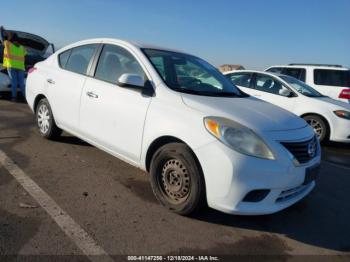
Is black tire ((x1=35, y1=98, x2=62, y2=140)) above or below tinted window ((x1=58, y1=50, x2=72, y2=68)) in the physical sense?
below

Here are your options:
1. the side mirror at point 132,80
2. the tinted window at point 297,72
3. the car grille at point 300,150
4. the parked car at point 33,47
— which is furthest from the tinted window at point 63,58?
the tinted window at point 297,72

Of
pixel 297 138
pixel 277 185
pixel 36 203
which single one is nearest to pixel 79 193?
pixel 36 203

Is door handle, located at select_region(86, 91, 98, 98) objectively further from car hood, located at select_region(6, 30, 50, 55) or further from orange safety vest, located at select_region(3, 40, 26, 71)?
car hood, located at select_region(6, 30, 50, 55)

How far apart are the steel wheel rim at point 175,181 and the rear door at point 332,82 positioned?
8.58 meters

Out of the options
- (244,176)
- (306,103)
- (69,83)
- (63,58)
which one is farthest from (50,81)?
(306,103)

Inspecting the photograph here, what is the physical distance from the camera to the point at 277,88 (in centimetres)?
847

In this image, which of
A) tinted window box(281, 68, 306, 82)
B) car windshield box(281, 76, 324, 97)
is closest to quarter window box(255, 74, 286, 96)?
car windshield box(281, 76, 324, 97)

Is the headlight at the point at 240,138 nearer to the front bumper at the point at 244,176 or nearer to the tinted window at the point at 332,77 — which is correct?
the front bumper at the point at 244,176

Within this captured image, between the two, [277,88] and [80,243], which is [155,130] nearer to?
[80,243]

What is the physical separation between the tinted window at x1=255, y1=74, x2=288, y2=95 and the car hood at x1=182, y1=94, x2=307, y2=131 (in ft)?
14.4

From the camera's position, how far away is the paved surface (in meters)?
3.06

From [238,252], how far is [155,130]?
1.40m

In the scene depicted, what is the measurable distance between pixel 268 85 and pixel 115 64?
504 centimetres

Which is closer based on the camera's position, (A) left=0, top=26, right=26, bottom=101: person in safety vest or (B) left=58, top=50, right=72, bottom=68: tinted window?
(B) left=58, top=50, right=72, bottom=68: tinted window
